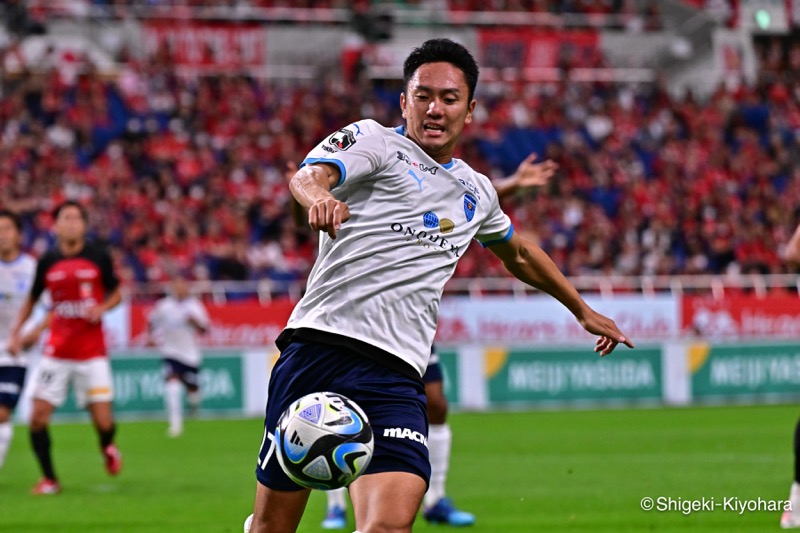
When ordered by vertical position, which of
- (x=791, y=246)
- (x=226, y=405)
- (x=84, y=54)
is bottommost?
(x=226, y=405)

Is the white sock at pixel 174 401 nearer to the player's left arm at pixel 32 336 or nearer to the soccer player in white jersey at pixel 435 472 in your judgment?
the player's left arm at pixel 32 336

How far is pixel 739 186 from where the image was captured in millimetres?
35281

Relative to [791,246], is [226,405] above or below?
below

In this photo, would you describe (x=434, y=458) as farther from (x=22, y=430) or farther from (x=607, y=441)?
(x=22, y=430)

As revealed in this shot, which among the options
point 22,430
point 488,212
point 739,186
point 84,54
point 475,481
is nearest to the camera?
point 488,212

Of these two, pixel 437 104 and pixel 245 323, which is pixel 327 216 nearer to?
pixel 437 104

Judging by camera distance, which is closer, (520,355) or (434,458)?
(434,458)

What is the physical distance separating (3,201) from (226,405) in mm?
6021

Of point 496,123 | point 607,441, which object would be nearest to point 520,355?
point 607,441

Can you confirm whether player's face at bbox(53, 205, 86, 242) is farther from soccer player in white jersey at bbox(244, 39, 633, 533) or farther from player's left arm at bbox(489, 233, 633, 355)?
soccer player in white jersey at bbox(244, 39, 633, 533)

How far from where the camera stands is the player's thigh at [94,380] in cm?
1312

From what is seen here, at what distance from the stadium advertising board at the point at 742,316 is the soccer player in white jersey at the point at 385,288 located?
24.7 metres

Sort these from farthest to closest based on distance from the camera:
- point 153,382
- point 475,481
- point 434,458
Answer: point 153,382
point 475,481
point 434,458

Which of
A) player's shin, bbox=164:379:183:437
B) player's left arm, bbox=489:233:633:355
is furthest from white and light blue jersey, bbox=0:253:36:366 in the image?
player's left arm, bbox=489:233:633:355
